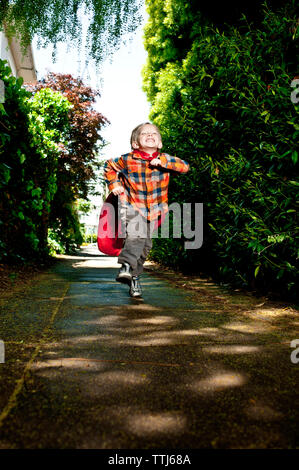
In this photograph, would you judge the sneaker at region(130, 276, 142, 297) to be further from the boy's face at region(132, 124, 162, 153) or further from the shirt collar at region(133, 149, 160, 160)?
the boy's face at region(132, 124, 162, 153)

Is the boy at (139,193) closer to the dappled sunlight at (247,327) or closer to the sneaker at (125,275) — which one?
the sneaker at (125,275)

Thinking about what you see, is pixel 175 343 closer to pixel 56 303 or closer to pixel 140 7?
pixel 56 303

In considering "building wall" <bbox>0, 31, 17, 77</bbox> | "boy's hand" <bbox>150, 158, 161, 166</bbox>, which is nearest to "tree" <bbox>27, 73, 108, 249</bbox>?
"building wall" <bbox>0, 31, 17, 77</bbox>

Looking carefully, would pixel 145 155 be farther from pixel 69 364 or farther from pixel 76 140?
pixel 76 140

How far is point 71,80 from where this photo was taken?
14.1 meters

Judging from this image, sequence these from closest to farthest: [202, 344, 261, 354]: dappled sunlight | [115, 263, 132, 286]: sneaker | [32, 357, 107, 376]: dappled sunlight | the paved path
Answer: the paved path, [32, 357, 107, 376]: dappled sunlight, [202, 344, 261, 354]: dappled sunlight, [115, 263, 132, 286]: sneaker

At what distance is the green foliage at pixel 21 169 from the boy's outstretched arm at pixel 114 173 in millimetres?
1144

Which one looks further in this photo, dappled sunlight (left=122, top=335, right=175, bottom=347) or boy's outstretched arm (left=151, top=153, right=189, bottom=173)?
boy's outstretched arm (left=151, top=153, right=189, bottom=173)

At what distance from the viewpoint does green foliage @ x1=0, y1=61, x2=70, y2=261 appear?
4.39 metres

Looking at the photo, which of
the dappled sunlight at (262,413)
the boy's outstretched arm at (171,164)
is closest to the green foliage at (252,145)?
the boy's outstretched arm at (171,164)

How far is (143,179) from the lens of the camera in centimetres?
362

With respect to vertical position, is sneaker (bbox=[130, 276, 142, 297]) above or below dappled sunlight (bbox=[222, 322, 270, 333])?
above

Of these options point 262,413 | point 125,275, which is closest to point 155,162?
point 125,275

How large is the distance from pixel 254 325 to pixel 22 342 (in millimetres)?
1536
